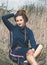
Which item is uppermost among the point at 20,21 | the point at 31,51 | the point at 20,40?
the point at 20,21

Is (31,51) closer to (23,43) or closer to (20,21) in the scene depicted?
(23,43)

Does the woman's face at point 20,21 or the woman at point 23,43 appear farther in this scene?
the woman's face at point 20,21

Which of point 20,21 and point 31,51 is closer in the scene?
point 31,51

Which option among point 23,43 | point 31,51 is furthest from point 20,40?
point 31,51

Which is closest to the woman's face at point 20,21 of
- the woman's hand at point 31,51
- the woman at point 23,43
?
the woman at point 23,43

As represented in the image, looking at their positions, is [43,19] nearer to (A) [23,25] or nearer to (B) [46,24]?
(B) [46,24]

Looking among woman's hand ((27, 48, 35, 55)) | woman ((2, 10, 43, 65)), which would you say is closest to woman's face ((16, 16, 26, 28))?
woman ((2, 10, 43, 65))

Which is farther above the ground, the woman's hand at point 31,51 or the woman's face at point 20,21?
the woman's face at point 20,21

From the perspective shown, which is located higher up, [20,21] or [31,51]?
[20,21]

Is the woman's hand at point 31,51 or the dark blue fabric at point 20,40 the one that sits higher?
the dark blue fabric at point 20,40

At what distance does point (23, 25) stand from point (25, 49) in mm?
381

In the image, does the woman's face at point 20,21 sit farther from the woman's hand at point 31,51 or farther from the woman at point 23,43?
the woman's hand at point 31,51

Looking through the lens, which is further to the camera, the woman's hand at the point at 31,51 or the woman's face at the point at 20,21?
the woman's face at the point at 20,21

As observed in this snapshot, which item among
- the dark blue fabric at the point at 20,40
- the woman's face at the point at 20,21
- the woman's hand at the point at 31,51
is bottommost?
the woman's hand at the point at 31,51
